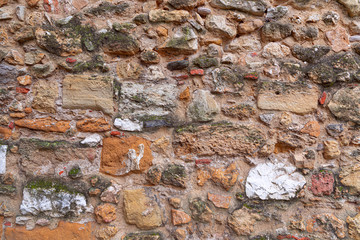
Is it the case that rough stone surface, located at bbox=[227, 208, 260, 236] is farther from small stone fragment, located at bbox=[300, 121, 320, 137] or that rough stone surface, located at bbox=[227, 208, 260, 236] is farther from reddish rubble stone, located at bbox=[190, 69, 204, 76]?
reddish rubble stone, located at bbox=[190, 69, 204, 76]

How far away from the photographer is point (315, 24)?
162 centimetres

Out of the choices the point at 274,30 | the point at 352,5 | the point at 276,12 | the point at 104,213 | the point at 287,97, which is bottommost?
the point at 104,213

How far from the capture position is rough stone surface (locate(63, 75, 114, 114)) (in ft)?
4.76

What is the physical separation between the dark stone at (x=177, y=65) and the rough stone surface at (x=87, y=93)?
1.29 ft

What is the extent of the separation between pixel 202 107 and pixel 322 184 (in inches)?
35.1

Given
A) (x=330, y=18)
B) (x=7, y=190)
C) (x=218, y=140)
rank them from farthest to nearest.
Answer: (x=330, y=18)
(x=218, y=140)
(x=7, y=190)

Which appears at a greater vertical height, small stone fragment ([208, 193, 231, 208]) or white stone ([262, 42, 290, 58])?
white stone ([262, 42, 290, 58])

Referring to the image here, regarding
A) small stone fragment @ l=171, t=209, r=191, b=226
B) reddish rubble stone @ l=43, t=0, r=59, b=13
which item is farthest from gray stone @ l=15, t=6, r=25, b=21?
small stone fragment @ l=171, t=209, r=191, b=226

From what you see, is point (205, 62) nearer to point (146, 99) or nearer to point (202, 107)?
point (202, 107)

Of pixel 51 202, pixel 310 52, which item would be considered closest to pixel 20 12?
pixel 51 202

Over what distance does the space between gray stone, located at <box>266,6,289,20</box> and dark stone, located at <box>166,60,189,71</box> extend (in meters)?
0.64

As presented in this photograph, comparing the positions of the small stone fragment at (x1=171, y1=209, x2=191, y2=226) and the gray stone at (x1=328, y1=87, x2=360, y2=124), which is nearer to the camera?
the small stone fragment at (x1=171, y1=209, x2=191, y2=226)

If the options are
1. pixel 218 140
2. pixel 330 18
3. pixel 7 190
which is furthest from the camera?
pixel 330 18

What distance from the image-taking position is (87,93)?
1459 millimetres
